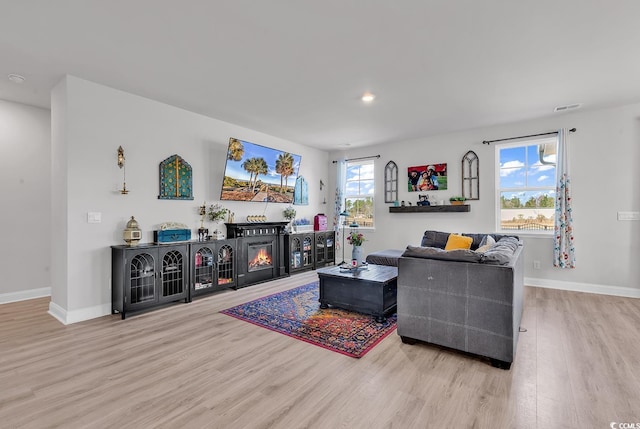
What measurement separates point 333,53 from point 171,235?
115 inches

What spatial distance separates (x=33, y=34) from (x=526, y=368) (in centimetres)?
477

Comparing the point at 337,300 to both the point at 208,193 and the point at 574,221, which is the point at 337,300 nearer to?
the point at 208,193

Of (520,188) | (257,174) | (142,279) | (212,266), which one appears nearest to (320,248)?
(257,174)

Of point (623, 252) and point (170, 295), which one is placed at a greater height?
point (623, 252)

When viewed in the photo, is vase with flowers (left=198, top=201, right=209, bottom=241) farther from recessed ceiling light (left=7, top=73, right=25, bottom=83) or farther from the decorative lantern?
recessed ceiling light (left=7, top=73, right=25, bottom=83)

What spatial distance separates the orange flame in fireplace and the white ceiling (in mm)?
2244

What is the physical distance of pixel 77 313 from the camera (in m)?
3.36

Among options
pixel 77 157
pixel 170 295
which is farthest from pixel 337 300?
pixel 77 157

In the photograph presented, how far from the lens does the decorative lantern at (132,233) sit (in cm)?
365

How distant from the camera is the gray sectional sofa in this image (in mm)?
2289

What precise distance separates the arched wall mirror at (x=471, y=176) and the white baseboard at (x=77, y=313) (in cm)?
568

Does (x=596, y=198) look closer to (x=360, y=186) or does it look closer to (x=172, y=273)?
(x=360, y=186)

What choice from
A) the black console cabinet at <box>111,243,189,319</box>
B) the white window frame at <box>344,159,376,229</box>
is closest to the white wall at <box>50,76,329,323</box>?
the black console cabinet at <box>111,243,189,319</box>

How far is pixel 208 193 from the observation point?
473 cm
